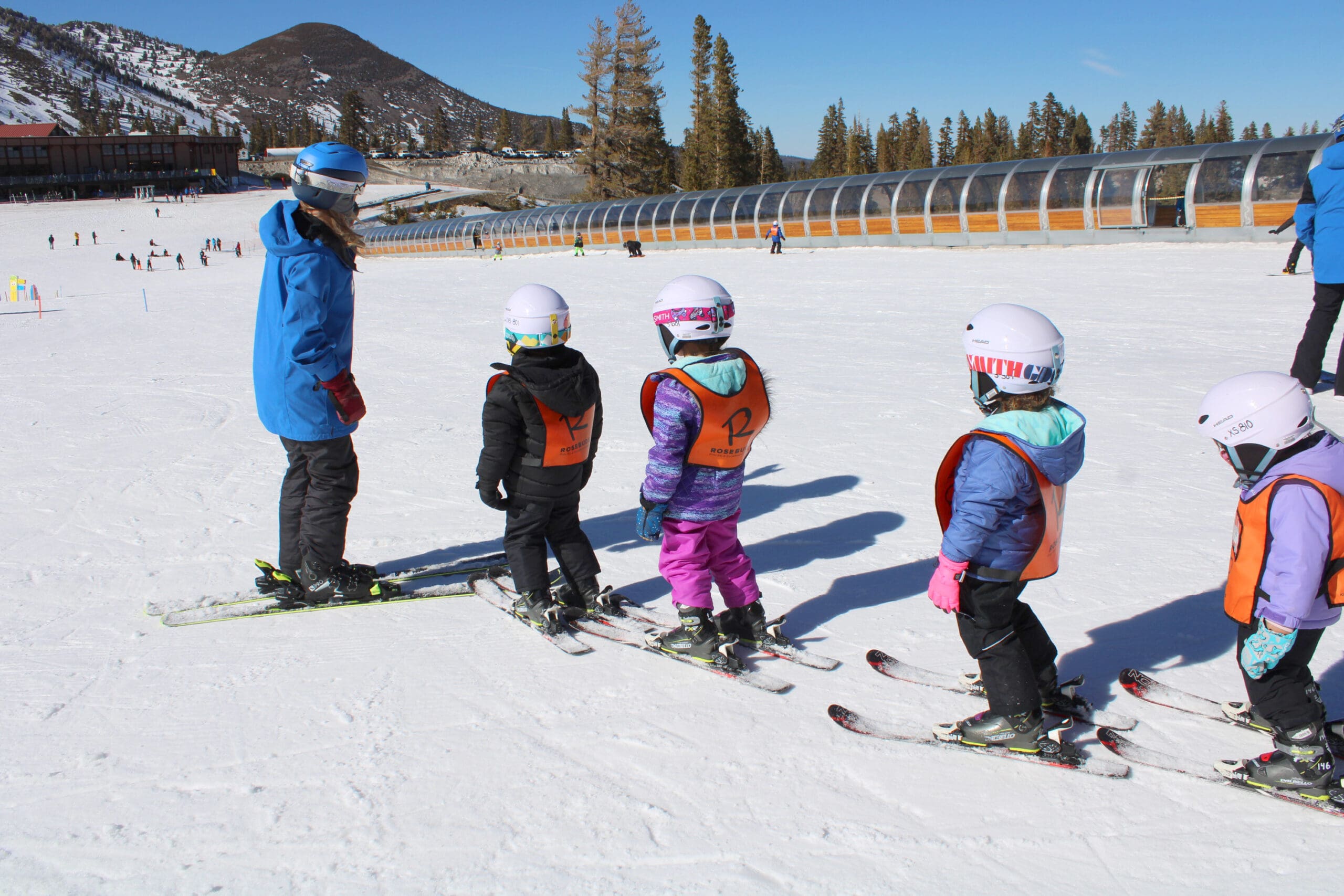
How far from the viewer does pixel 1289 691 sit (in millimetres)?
2484

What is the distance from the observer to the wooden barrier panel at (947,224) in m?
21.4

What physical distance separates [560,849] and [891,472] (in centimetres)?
403

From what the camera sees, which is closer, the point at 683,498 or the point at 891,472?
the point at 683,498

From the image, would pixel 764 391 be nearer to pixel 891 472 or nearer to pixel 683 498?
pixel 683 498

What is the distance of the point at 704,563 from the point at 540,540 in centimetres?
77

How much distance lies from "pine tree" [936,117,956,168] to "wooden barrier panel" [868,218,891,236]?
95.1 meters

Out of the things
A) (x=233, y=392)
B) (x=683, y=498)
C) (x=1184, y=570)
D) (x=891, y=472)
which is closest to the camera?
(x=683, y=498)

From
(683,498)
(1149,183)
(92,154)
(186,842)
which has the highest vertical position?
(92,154)

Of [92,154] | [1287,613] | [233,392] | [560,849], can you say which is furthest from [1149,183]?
[92,154]

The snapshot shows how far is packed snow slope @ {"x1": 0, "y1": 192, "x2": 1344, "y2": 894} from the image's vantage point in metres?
2.23

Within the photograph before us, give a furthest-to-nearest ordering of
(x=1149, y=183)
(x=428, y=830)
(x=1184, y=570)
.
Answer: (x=1149, y=183), (x=1184, y=570), (x=428, y=830)

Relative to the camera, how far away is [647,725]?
288 centimetres

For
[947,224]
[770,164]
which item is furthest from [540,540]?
[770,164]

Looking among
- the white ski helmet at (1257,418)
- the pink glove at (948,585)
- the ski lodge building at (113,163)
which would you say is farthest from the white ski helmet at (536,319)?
the ski lodge building at (113,163)
